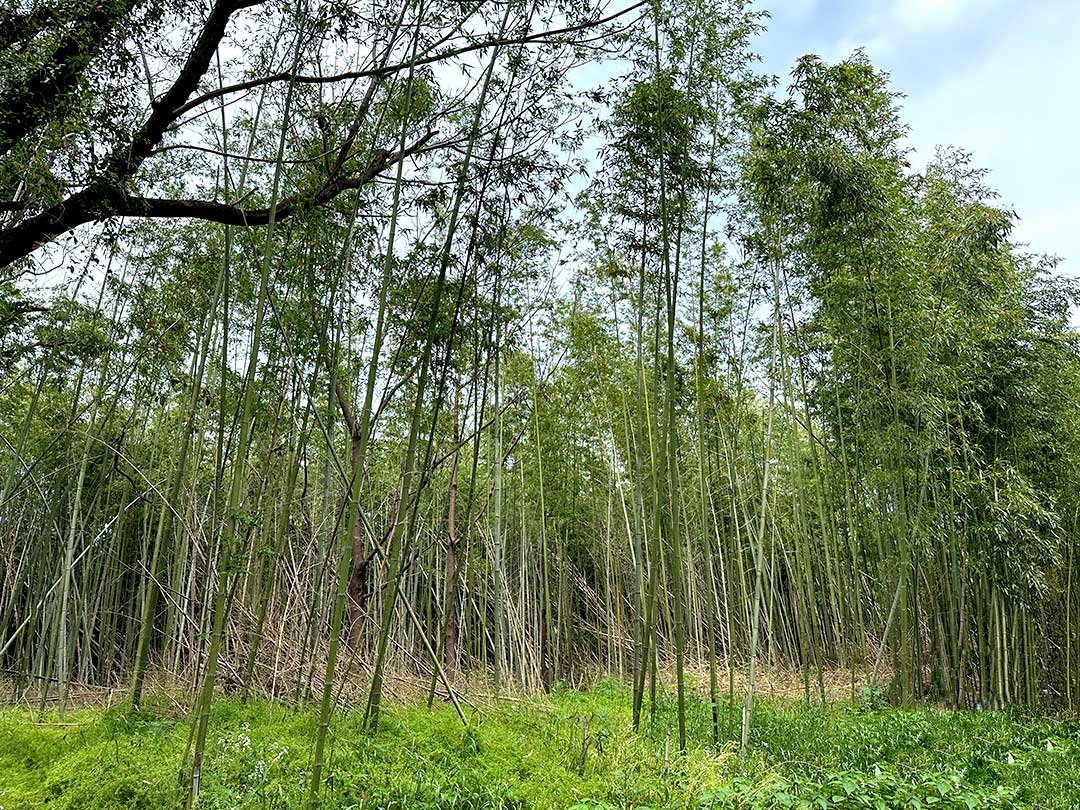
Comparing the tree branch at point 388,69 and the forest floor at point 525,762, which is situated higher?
the tree branch at point 388,69

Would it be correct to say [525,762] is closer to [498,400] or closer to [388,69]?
[498,400]

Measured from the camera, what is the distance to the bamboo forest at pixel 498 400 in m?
3.11

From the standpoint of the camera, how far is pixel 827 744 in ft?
13.6

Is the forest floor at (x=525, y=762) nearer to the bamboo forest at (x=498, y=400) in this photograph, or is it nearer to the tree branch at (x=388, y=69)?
the bamboo forest at (x=498, y=400)

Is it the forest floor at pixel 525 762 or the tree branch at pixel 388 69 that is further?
the tree branch at pixel 388 69

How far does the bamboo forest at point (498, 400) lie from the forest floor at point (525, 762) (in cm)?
3

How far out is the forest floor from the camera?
276 centimetres

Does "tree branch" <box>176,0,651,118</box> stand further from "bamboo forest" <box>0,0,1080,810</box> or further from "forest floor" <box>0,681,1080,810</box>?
"forest floor" <box>0,681,1080,810</box>

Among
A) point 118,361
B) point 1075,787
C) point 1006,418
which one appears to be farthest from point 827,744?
point 118,361

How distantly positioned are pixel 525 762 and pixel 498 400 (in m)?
3.03

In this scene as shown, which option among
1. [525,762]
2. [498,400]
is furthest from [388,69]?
[525,762]

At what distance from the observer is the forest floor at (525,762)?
2756 millimetres

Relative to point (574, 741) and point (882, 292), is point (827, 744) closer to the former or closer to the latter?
point (574, 741)

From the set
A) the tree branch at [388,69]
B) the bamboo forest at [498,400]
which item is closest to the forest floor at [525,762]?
the bamboo forest at [498,400]
